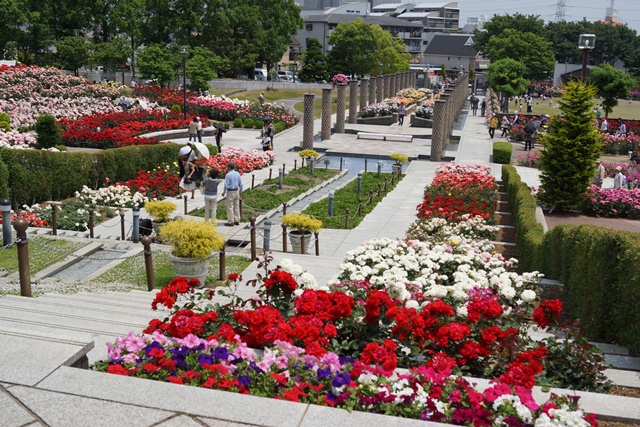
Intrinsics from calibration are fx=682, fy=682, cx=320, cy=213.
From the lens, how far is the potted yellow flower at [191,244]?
1012cm

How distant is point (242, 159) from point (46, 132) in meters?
6.75

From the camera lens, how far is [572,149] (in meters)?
15.9

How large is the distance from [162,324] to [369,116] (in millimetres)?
36591

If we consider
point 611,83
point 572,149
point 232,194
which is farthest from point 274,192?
point 611,83

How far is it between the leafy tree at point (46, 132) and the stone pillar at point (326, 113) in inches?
515

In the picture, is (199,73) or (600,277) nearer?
(600,277)

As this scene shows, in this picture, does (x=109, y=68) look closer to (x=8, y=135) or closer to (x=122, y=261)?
(x=8, y=135)

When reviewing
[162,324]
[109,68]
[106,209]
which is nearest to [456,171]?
[106,209]

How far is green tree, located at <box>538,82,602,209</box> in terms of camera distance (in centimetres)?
1590

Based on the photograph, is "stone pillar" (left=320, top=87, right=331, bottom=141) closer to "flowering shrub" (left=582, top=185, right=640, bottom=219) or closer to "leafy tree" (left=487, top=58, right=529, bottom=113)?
"flowering shrub" (left=582, top=185, right=640, bottom=219)

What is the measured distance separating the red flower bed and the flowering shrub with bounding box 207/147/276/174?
401 centimetres

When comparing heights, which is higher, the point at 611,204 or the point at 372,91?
the point at 372,91

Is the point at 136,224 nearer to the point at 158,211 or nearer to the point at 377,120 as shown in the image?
the point at 158,211

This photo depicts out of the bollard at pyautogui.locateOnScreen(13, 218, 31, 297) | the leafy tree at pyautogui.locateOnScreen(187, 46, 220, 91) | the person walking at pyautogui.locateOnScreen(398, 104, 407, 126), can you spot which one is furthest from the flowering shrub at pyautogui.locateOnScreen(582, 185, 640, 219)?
the leafy tree at pyautogui.locateOnScreen(187, 46, 220, 91)
